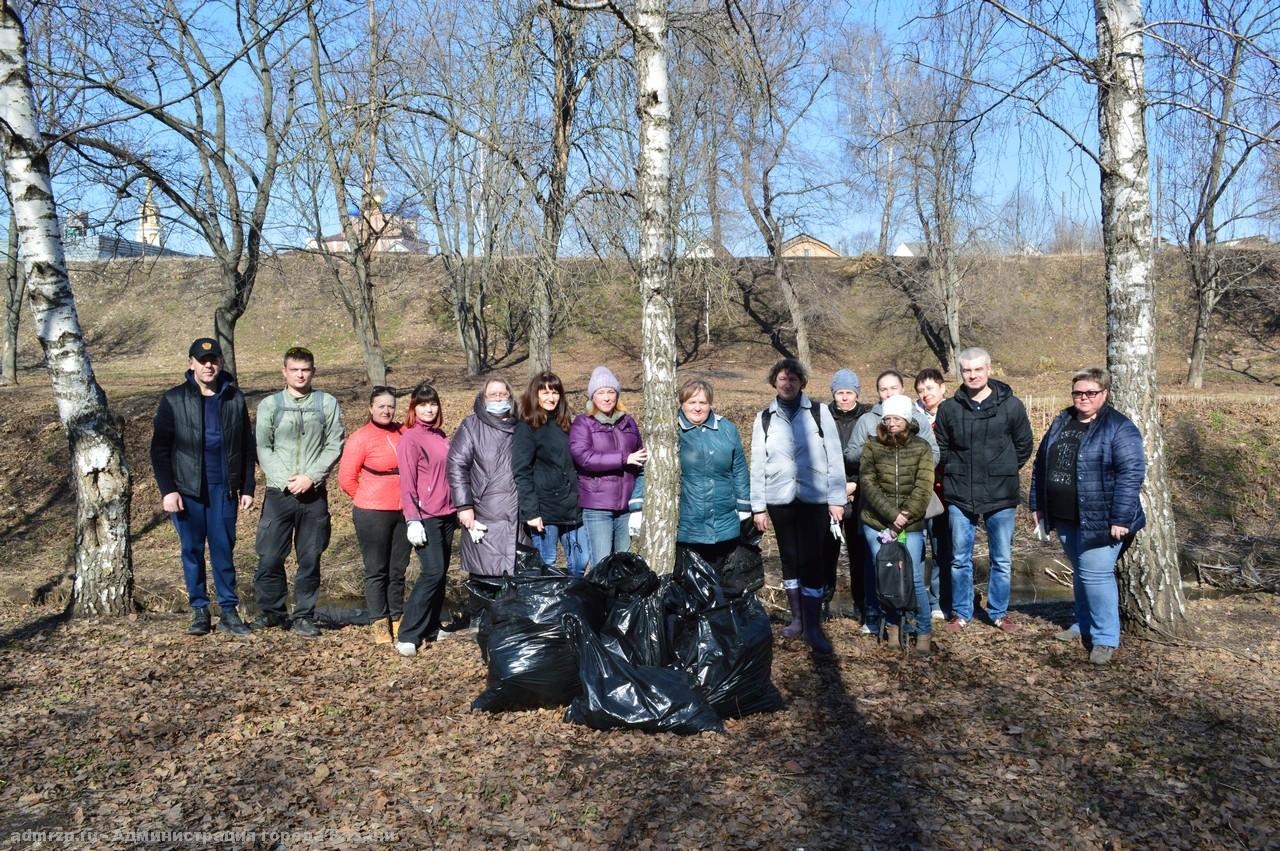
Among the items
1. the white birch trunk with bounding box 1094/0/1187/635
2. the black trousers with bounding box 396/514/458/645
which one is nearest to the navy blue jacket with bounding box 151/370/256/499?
the black trousers with bounding box 396/514/458/645

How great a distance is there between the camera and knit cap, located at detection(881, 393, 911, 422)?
523 cm

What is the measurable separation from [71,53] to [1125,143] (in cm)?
992

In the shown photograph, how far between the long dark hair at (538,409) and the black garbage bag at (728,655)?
1.78 metres

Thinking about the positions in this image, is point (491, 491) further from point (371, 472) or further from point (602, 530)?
point (371, 472)

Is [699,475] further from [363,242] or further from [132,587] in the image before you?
[363,242]

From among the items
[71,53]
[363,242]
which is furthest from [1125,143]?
[363,242]

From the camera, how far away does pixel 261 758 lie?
393cm

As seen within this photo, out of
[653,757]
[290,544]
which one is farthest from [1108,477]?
[290,544]

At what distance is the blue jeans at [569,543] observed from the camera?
5789 millimetres

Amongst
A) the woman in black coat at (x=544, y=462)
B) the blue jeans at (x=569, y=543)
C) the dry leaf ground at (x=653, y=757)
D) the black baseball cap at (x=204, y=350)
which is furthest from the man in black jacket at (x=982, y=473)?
the black baseball cap at (x=204, y=350)

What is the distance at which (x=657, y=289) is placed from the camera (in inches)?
202

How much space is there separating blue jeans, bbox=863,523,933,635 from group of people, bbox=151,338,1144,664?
0.06 feet

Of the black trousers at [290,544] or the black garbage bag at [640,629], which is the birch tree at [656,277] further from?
the black trousers at [290,544]

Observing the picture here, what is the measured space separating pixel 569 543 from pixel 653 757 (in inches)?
90.6
